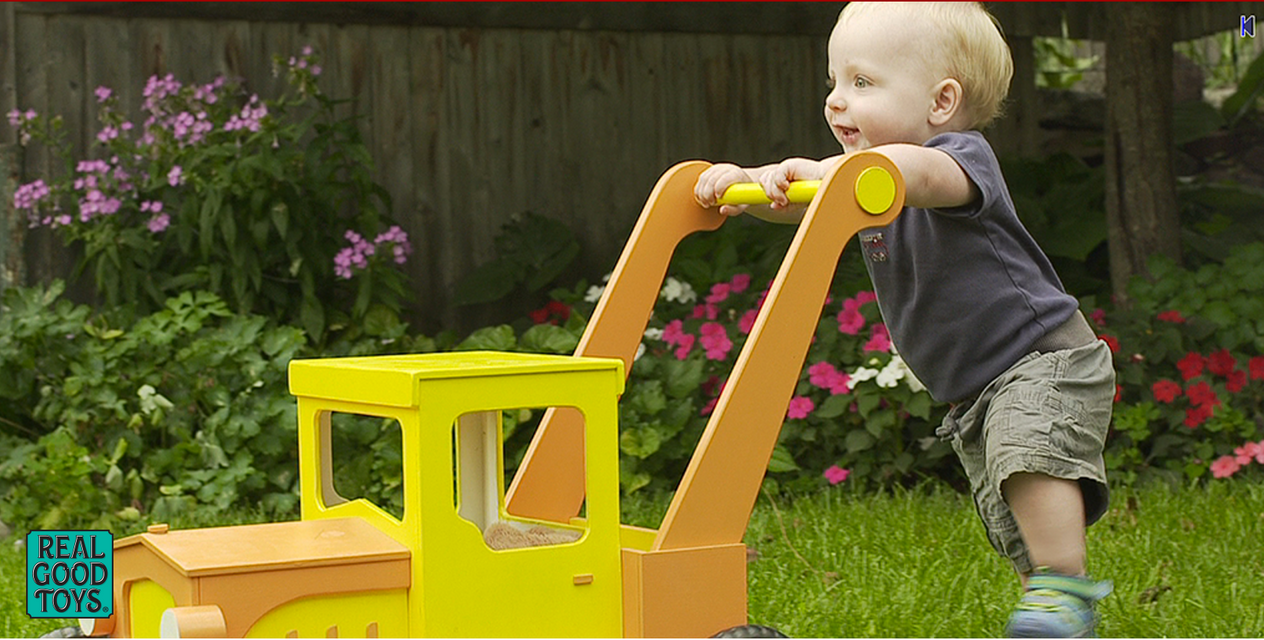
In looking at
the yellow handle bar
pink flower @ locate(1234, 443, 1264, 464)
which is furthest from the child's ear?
pink flower @ locate(1234, 443, 1264, 464)

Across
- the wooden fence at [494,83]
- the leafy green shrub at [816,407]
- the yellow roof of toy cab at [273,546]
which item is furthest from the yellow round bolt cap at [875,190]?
the wooden fence at [494,83]

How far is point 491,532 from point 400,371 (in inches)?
15.2

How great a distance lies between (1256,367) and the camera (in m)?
4.37

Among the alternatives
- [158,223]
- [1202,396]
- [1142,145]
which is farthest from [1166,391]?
[158,223]

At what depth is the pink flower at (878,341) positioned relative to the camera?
4363 mm

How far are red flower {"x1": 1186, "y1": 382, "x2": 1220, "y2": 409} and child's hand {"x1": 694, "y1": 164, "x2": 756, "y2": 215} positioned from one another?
92.0 inches

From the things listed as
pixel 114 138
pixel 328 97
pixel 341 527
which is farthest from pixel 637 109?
pixel 341 527

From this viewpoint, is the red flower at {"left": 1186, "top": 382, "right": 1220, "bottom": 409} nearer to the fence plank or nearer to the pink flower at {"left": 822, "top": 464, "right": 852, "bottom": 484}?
the pink flower at {"left": 822, "top": 464, "right": 852, "bottom": 484}

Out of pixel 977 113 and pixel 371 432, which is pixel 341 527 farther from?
pixel 371 432

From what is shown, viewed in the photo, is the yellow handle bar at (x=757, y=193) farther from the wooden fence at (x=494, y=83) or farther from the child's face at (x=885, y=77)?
the wooden fence at (x=494, y=83)

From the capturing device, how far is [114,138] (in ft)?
15.4

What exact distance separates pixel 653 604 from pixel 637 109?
4108mm

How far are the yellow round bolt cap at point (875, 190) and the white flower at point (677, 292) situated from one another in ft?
9.56

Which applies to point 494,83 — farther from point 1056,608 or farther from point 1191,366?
point 1056,608
